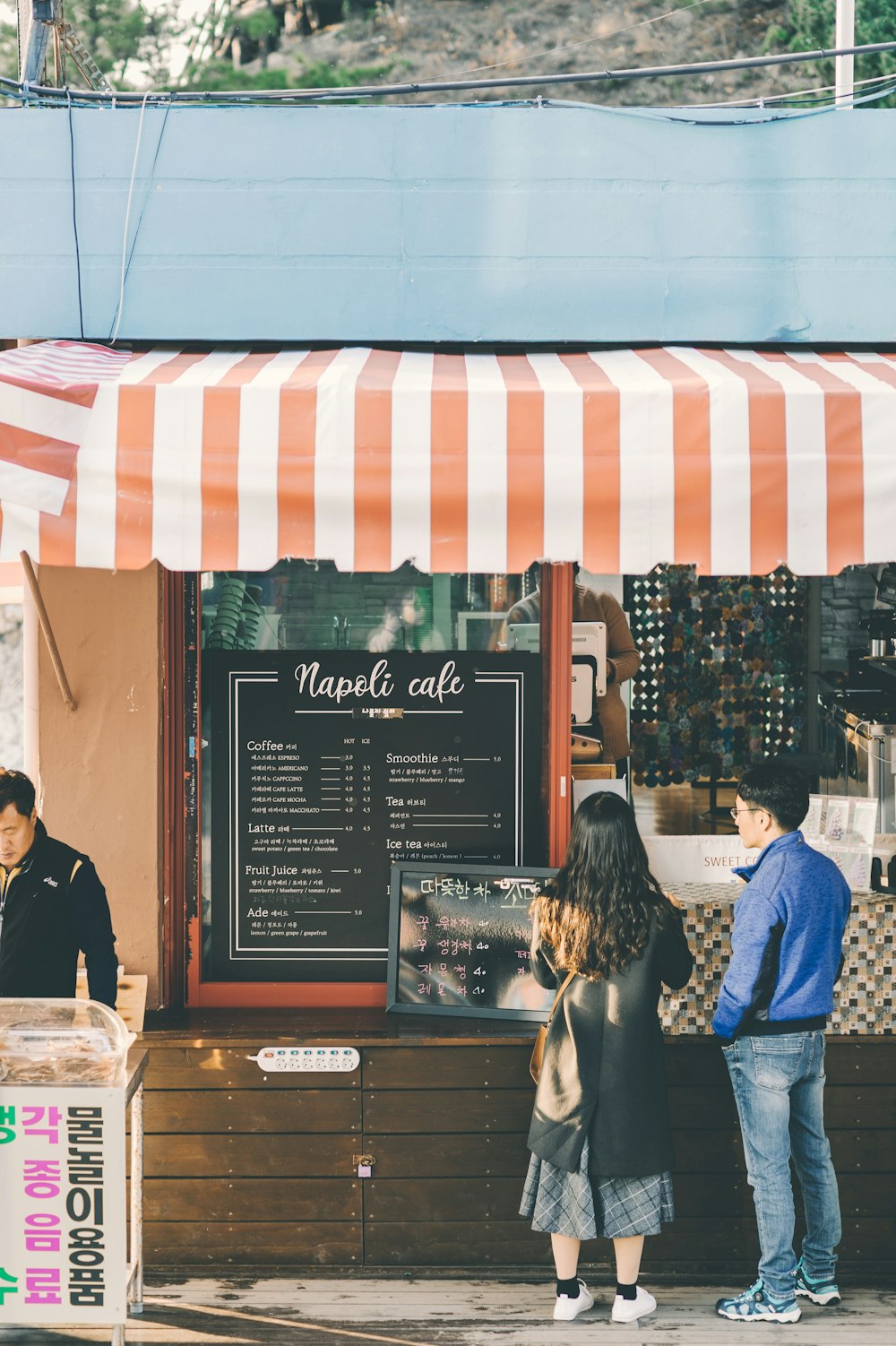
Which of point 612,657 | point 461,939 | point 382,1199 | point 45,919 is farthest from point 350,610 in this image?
point 382,1199

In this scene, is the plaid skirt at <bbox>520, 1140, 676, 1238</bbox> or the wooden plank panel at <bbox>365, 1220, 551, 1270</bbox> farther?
the wooden plank panel at <bbox>365, 1220, 551, 1270</bbox>

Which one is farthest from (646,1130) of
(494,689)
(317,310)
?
(317,310)

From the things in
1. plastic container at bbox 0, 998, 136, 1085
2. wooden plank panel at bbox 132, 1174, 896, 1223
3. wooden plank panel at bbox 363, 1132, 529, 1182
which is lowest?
wooden plank panel at bbox 132, 1174, 896, 1223

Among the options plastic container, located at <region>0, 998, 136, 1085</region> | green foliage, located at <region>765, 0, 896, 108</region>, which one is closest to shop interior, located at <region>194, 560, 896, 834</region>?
plastic container, located at <region>0, 998, 136, 1085</region>

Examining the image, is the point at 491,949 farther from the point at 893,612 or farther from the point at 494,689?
the point at 893,612

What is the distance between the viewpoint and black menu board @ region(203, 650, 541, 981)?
18.7ft

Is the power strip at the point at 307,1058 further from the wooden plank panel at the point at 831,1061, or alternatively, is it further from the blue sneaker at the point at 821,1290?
the blue sneaker at the point at 821,1290

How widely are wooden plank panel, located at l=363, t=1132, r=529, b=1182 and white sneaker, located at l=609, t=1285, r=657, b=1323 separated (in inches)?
23.9

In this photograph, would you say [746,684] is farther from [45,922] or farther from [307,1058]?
[45,922]

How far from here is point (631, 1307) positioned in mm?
4863

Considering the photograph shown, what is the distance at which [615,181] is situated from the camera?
224 inches

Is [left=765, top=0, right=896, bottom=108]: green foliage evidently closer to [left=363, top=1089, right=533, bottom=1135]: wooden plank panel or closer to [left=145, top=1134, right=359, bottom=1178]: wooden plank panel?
[left=363, top=1089, right=533, bottom=1135]: wooden plank panel

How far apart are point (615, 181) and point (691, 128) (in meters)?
0.42

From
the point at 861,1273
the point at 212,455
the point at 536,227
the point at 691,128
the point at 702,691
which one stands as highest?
the point at 691,128
